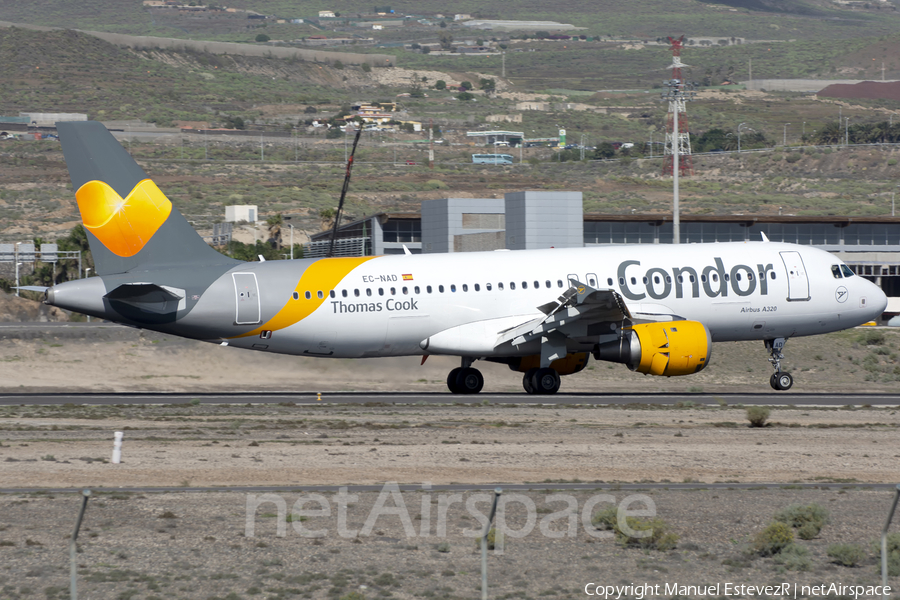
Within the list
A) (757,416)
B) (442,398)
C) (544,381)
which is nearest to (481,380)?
(442,398)

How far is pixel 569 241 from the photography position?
60469mm

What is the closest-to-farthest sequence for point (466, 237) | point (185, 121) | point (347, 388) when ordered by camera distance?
point (347, 388) → point (466, 237) → point (185, 121)

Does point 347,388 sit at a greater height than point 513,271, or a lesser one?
lesser

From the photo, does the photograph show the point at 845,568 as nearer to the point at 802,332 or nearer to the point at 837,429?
the point at 837,429

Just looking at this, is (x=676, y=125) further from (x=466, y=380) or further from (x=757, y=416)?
(x=757, y=416)

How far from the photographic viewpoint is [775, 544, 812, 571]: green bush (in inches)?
521

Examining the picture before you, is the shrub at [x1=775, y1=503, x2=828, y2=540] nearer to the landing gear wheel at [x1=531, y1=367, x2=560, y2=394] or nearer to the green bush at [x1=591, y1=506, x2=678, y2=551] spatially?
the green bush at [x1=591, y1=506, x2=678, y2=551]

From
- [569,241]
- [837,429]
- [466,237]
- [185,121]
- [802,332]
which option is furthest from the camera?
[185,121]

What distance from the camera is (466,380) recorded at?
35062mm

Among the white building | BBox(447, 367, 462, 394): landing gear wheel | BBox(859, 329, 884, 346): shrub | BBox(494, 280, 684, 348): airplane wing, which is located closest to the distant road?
BBox(447, 367, 462, 394): landing gear wheel

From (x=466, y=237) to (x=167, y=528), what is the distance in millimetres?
51107

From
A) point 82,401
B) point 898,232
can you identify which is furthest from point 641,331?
point 898,232

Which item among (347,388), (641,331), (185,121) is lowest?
(347,388)

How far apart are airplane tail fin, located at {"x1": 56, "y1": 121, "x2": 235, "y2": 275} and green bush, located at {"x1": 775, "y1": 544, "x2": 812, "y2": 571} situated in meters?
21.7
